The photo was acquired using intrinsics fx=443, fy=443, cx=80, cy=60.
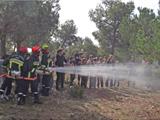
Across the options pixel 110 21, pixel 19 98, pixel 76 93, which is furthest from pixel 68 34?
pixel 19 98

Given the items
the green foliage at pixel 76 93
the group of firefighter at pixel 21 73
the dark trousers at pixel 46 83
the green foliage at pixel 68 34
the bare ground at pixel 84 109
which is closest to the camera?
the bare ground at pixel 84 109

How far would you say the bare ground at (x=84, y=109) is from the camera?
12.7 m

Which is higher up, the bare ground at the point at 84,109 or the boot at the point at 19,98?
the boot at the point at 19,98

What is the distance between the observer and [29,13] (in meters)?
29.9

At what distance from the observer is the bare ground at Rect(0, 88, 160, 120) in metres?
12.7

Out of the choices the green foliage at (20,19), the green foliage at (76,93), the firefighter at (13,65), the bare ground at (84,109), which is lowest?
the bare ground at (84,109)

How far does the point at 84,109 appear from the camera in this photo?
567 inches

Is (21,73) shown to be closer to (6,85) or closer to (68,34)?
(6,85)

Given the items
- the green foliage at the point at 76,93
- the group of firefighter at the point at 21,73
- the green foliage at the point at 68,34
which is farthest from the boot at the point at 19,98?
the green foliage at the point at 68,34

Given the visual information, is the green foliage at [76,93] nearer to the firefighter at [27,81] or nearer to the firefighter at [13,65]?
the firefighter at [27,81]

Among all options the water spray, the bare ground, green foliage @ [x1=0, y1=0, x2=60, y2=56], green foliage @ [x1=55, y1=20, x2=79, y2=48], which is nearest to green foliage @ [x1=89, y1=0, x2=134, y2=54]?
green foliage @ [x1=55, y1=20, x2=79, y2=48]

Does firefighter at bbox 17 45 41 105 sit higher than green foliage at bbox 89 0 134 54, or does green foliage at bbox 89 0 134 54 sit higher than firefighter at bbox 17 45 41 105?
green foliage at bbox 89 0 134 54

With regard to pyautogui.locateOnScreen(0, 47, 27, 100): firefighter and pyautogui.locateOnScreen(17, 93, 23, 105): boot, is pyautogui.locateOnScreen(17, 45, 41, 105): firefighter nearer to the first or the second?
pyautogui.locateOnScreen(17, 93, 23, 105): boot

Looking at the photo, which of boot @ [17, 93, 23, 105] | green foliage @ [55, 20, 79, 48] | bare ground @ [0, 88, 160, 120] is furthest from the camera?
green foliage @ [55, 20, 79, 48]
